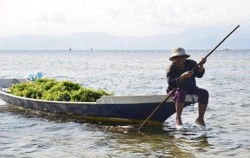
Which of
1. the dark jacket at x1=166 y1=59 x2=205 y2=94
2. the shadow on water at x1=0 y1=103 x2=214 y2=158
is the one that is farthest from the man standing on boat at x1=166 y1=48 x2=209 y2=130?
the shadow on water at x1=0 y1=103 x2=214 y2=158

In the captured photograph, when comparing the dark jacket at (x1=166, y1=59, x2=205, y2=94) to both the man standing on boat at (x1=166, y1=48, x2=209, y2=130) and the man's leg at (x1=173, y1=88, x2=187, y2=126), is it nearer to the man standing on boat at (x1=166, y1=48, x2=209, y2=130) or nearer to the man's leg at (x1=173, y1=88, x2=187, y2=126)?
the man standing on boat at (x1=166, y1=48, x2=209, y2=130)

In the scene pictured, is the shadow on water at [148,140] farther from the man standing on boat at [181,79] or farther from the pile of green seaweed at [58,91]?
the pile of green seaweed at [58,91]

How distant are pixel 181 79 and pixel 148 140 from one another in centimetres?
190

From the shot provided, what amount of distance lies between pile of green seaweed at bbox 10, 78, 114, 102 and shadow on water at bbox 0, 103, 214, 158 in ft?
3.12

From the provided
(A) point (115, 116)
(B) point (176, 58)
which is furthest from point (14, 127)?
(B) point (176, 58)

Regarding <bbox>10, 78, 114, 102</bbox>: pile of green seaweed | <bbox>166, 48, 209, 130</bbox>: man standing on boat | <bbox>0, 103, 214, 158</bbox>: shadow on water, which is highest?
<bbox>166, 48, 209, 130</bbox>: man standing on boat

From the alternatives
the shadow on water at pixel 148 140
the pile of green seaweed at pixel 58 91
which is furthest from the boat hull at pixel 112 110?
the pile of green seaweed at pixel 58 91

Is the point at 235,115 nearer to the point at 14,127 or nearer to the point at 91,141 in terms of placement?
the point at 91,141

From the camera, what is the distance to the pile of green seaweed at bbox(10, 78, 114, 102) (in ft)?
50.3

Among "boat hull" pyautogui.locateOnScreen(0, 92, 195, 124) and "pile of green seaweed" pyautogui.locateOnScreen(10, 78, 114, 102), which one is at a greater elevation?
"pile of green seaweed" pyautogui.locateOnScreen(10, 78, 114, 102)

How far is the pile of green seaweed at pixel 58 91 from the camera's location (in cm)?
1533

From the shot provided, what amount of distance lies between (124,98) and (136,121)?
952mm

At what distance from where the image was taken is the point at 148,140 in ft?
38.6

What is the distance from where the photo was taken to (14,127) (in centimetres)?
1428
